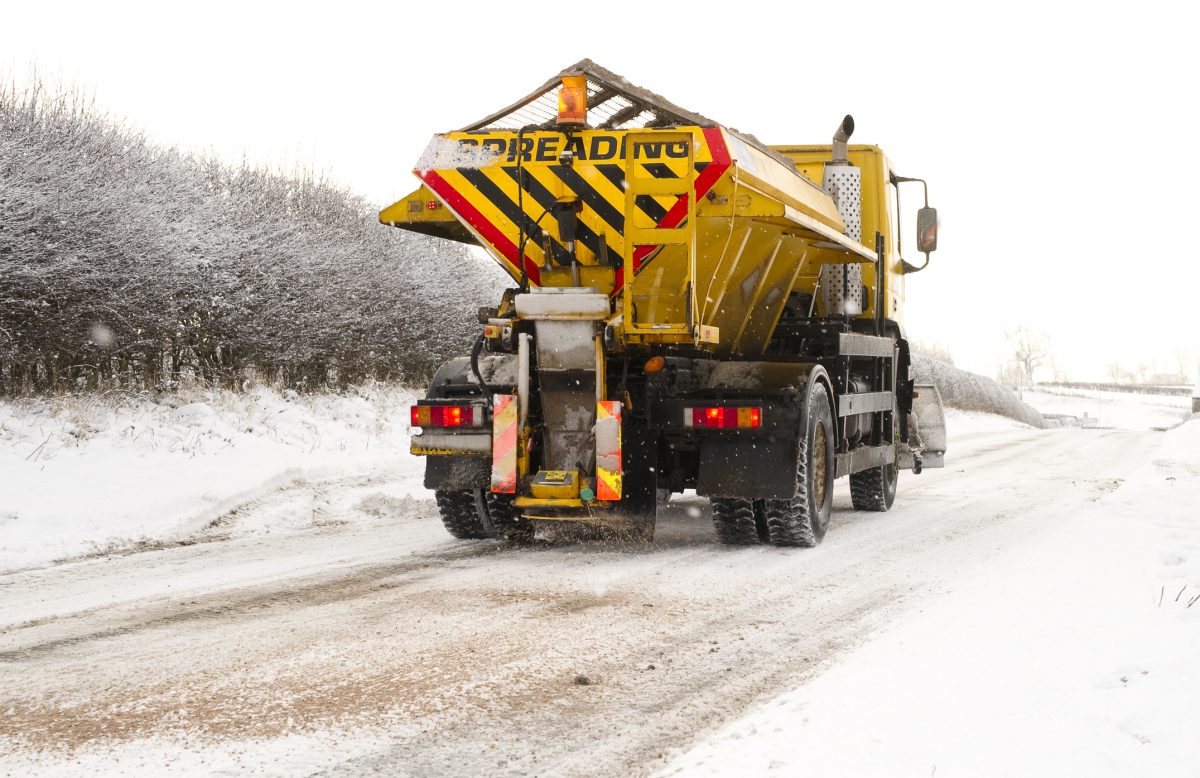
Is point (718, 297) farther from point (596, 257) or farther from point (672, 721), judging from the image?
point (672, 721)

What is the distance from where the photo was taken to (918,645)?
4633 millimetres

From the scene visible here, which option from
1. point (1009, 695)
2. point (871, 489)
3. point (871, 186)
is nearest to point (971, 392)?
point (871, 489)

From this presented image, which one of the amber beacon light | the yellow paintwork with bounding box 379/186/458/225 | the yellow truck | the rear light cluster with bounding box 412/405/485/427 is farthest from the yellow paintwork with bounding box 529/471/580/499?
the amber beacon light

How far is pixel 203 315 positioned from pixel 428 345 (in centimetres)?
525

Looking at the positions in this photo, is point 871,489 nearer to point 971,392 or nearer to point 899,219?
point 899,219

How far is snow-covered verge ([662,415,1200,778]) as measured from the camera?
3199 mm

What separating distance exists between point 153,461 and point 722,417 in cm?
557

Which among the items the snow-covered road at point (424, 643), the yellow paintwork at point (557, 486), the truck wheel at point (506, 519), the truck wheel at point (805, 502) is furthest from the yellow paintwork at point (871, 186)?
the yellow paintwork at point (557, 486)

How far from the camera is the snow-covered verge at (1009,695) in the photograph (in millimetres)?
3199

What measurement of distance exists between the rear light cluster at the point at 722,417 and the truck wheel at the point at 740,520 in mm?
558

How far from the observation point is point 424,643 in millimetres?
4777

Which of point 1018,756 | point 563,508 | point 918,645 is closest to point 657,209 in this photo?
point 563,508

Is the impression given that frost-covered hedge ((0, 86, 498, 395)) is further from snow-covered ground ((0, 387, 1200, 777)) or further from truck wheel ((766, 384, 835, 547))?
truck wheel ((766, 384, 835, 547))

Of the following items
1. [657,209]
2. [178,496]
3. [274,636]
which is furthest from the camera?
[178,496]
